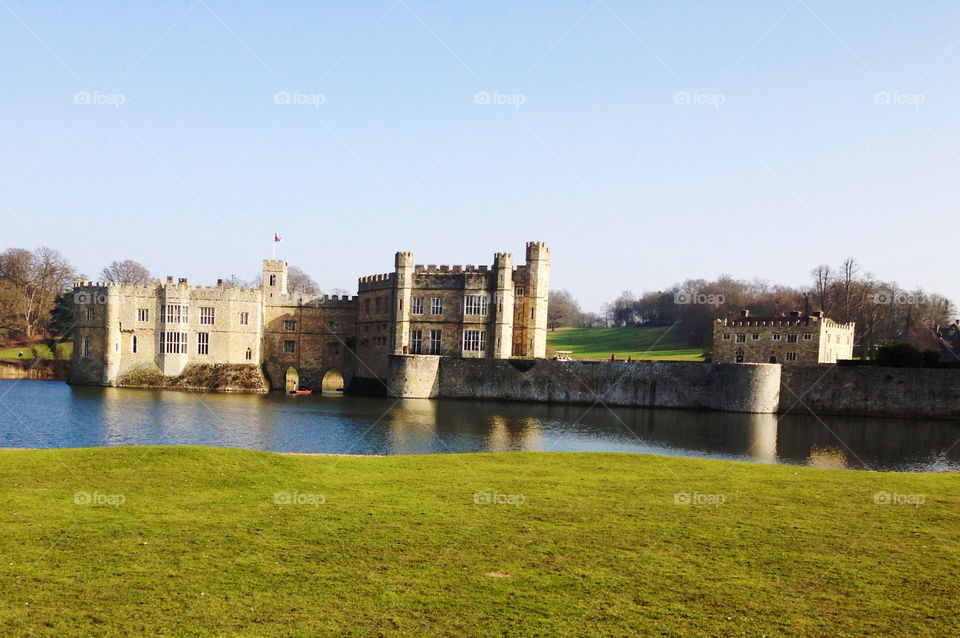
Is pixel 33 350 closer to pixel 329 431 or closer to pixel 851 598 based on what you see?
pixel 329 431

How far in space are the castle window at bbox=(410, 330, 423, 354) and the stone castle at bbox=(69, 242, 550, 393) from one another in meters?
0.08

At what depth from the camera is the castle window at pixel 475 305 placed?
60.6m

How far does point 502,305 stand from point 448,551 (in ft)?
156

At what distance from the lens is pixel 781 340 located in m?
61.9

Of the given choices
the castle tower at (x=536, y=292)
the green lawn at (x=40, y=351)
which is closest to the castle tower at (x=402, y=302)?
the castle tower at (x=536, y=292)

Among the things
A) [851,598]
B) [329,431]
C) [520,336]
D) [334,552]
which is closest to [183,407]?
[329,431]

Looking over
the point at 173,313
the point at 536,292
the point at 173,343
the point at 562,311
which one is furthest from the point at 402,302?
the point at 562,311

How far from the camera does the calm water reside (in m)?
31.1

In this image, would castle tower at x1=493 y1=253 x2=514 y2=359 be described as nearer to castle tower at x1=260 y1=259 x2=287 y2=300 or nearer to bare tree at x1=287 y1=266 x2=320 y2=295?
castle tower at x1=260 y1=259 x2=287 y2=300

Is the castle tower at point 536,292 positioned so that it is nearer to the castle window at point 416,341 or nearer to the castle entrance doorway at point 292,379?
the castle window at point 416,341

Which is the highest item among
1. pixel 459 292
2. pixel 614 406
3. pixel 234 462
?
pixel 459 292

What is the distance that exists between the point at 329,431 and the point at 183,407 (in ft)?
48.4

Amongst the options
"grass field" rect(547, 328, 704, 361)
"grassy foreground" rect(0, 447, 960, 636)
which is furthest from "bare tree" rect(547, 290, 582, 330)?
"grassy foreground" rect(0, 447, 960, 636)

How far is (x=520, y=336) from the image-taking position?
62.8m
